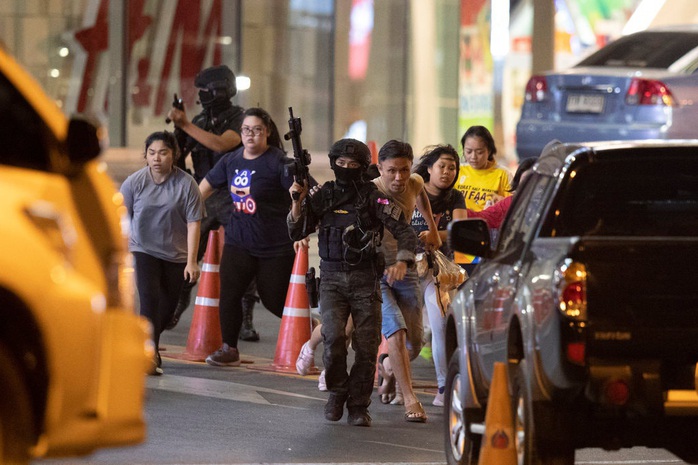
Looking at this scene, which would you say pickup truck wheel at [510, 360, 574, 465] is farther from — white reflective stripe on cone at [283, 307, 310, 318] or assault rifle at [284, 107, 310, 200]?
white reflective stripe on cone at [283, 307, 310, 318]

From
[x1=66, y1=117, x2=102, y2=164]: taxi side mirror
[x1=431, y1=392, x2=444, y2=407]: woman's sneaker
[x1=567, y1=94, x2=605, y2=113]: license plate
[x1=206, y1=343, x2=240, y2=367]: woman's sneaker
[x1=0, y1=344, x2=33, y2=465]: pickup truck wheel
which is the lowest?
[x1=431, y1=392, x2=444, y2=407]: woman's sneaker

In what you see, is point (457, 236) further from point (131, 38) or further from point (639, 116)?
point (131, 38)

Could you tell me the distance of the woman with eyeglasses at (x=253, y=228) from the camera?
1195cm

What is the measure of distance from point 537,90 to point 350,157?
22.1 ft

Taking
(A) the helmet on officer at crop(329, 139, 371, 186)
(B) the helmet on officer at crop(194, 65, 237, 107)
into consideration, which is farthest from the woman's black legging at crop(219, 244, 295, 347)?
(A) the helmet on officer at crop(329, 139, 371, 186)

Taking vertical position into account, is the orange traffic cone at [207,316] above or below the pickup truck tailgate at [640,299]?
below

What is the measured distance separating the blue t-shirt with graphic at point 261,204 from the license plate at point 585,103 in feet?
14.4

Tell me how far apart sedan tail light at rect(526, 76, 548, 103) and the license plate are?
34 cm

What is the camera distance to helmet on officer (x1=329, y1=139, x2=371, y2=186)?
381 inches

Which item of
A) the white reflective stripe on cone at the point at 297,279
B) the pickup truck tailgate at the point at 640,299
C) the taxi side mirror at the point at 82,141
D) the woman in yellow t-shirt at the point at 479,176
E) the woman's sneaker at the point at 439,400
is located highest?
the taxi side mirror at the point at 82,141

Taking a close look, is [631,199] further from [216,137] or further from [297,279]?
[216,137]

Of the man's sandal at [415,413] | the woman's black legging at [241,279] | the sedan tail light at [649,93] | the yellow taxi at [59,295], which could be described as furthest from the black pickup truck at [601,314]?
the sedan tail light at [649,93]

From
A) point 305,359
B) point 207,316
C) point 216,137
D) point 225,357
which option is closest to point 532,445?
point 305,359

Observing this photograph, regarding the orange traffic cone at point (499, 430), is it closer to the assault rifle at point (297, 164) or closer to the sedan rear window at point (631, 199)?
the sedan rear window at point (631, 199)
